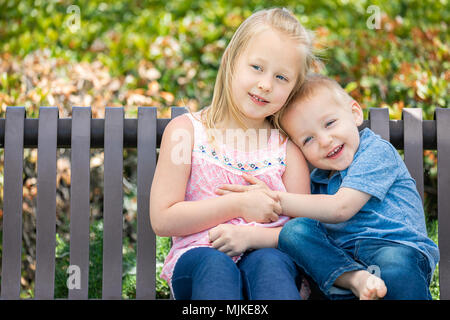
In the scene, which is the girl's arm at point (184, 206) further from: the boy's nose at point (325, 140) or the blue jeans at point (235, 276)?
the boy's nose at point (325, 140)

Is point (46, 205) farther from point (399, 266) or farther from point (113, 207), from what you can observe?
point (399, 266)

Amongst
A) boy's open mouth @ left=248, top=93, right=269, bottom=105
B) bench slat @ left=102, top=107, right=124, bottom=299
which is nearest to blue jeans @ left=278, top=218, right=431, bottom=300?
boy's open mouth @ left=248, top=93, right=269, bottom=105

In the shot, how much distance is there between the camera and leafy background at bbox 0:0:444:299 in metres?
3.66

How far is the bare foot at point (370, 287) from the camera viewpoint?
1896 mm

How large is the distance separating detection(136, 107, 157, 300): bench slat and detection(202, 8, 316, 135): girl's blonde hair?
28 centimetres

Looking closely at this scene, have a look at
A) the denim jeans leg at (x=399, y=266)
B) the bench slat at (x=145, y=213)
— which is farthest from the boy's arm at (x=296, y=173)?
the bench slat at (x=145, y=213)

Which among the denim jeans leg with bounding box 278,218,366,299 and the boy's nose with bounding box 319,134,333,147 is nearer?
the denim jeans leg with bounding box 278,218,366,299

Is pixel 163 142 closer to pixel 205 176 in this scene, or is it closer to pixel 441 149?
pixel 205 176

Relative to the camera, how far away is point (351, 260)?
2.10 metres

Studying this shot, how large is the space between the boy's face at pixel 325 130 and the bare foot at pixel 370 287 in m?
0.53

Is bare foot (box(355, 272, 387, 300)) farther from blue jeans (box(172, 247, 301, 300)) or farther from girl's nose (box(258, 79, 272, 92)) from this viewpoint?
girl's nose (box(258, 79, 272, 92))

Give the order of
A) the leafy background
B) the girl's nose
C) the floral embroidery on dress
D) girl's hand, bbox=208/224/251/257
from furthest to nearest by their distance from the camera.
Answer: the leafy background
the floral embroidery on dress
the girl's nose
girl's hand, bbox=208/224/251/257

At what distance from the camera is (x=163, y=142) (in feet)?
7.88
